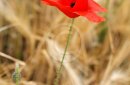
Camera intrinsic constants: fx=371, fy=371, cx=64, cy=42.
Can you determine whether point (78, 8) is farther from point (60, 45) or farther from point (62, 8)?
point (60, 45)

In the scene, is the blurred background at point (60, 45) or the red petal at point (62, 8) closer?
the red petal at point (62, 8)

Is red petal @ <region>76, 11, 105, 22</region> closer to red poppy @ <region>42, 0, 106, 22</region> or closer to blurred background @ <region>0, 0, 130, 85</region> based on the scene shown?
red poppy @ <region>42, 0, 106, 22</region>

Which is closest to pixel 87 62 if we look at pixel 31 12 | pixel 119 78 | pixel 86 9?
pixel 119 78

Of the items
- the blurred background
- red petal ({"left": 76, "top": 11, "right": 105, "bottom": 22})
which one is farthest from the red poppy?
the blurred background

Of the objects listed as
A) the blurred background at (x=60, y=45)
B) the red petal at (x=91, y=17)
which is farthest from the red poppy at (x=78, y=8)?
the blurred background at (x=60, y=45)

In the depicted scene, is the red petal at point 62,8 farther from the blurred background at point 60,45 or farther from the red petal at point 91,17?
the blurred background at point 60,45

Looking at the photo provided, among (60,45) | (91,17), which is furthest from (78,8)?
(60,45)
